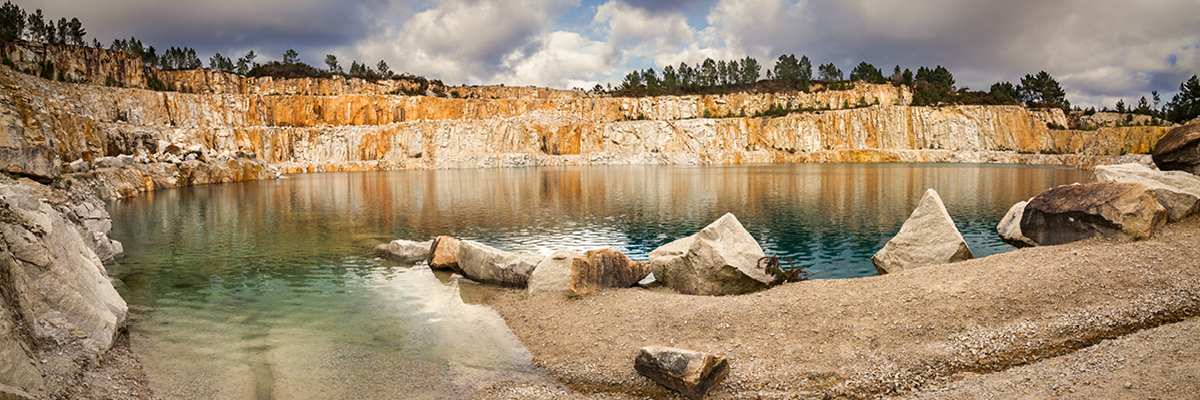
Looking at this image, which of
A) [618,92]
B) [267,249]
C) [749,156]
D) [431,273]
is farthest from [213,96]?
[431,273]

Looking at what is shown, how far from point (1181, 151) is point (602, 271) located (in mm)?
13895

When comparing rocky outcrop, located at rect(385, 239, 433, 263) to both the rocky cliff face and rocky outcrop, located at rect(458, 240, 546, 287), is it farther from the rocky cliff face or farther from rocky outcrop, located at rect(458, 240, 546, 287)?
the rocky cliff face

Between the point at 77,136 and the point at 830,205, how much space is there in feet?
210

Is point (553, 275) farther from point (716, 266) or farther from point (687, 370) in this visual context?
point (687, 370)

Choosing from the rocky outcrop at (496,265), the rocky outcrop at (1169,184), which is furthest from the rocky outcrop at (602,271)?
the rocky outcrop at (1169,184)

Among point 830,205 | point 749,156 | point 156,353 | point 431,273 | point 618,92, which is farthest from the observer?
point 618,92

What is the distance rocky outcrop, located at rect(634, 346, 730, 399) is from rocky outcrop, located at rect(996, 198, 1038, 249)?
964 centimetres

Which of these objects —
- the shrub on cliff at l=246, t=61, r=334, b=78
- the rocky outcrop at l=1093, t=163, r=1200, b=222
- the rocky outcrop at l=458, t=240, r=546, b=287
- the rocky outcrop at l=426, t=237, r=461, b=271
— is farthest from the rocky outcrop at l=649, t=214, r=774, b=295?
the shrub on cliff at l=246, t=61, r=334, b=78

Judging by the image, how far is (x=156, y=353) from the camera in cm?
977

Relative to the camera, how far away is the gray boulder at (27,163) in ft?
73.5

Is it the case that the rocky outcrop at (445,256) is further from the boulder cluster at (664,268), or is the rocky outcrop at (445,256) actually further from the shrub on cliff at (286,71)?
the shrub on cliff at (286,71)

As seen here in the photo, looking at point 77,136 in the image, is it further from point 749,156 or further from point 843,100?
point 843,100

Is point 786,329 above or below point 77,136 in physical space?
below

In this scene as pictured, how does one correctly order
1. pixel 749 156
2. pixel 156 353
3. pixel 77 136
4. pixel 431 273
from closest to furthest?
pixel 156 353 < pixel 431 273 < pixel 77 136 < pixel 749 156
